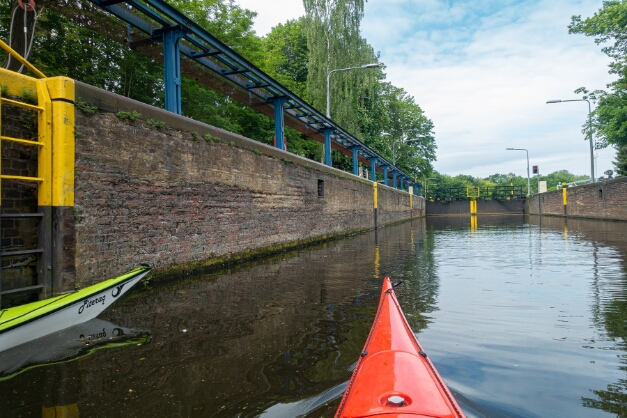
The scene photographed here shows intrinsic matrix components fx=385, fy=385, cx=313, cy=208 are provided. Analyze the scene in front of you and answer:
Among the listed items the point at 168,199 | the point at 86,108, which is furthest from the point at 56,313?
the point at 168,199

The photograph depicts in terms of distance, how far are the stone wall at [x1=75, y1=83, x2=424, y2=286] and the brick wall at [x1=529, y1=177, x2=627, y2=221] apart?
18.0 meters

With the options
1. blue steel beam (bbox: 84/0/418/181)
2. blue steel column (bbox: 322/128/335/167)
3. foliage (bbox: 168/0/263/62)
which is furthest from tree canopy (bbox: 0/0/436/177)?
blue steel column (bbox: 322/128/335/167)

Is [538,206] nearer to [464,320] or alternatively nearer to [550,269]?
[550,269]

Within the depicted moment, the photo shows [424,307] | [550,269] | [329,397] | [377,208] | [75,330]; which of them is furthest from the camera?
[377,208]

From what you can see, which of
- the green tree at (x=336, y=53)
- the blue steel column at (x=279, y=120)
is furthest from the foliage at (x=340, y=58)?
the blue steel column at (x=279, y=120)

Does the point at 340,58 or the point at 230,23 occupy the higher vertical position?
the point at 340,58

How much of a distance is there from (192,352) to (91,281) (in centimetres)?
280

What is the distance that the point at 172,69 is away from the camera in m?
8.04

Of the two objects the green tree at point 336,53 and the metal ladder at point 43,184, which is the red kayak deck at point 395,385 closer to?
the metal ladder at point 43,184

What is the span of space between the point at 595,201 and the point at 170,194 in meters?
25.3

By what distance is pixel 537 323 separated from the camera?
4.27 metres

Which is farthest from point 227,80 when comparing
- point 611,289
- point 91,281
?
point 611,289

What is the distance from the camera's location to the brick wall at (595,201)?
785 inches

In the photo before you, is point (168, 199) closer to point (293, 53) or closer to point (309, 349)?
point (309, 349)
